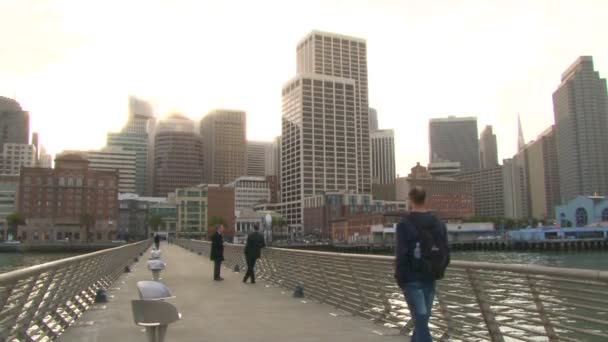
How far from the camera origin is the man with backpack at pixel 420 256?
5.77 metres

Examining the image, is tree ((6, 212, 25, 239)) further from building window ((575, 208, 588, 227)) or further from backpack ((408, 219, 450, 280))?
backpack ((408, 219, 450, 280))

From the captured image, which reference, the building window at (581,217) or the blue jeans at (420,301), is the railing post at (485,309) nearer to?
the blue jeans at (420,301)

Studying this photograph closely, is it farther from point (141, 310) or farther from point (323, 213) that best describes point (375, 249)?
point (141, 310)

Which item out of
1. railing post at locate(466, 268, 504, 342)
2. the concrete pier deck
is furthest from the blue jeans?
the concrete pier deck

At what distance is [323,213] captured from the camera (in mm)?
182500

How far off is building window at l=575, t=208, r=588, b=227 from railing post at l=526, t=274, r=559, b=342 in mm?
172437

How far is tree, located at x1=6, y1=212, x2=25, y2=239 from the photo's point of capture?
463ft

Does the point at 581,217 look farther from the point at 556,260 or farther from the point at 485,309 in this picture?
the point at 485,309

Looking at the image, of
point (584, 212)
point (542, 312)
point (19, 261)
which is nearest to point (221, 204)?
point (584, 212)

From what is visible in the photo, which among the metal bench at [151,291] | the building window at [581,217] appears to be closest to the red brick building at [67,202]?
the building window at [581,217]

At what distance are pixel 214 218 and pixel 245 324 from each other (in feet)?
544

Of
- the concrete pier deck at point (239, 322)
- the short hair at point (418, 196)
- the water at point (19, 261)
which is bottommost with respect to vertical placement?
the water at point (19, 261)

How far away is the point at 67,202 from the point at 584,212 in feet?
469

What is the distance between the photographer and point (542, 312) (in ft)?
20.3
